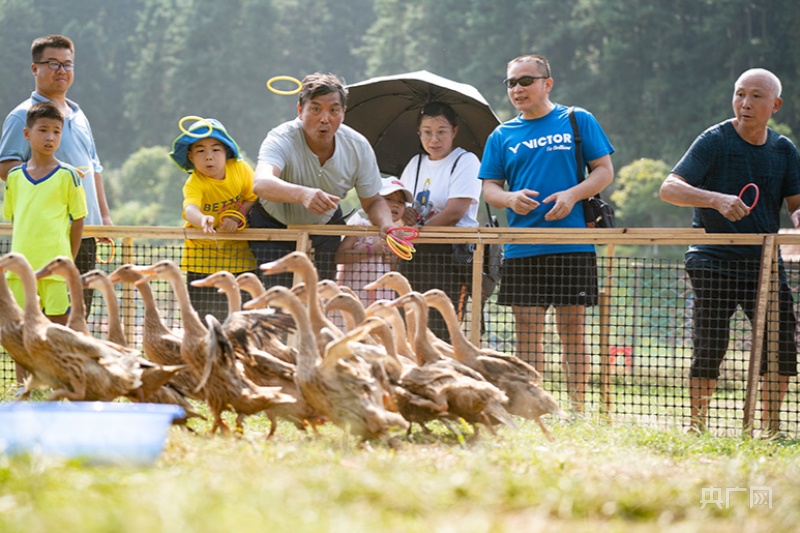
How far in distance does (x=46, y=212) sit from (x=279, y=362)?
2235 mm

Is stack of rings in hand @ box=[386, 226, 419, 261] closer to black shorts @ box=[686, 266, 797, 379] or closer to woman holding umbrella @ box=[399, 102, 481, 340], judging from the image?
woman holding umbrella @ box=[399, 102, 481, 340]

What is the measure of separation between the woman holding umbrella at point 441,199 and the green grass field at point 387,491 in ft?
8.66

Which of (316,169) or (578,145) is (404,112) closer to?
(316,169)

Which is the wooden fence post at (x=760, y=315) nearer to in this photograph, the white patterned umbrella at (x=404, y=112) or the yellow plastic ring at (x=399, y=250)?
the yellow plastic ring at (x=399, y=250)

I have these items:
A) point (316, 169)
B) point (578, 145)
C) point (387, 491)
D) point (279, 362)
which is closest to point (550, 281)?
point (578, 145)

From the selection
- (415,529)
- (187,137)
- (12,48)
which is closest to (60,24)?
(12,48)

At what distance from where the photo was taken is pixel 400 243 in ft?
27.7

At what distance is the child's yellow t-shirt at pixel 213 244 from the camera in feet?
29.5

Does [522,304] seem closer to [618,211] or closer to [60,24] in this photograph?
[618,211]

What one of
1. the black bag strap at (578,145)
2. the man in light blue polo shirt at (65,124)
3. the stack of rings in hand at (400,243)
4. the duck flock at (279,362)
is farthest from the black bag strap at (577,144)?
the man in light blue polo shirt at (65,124)

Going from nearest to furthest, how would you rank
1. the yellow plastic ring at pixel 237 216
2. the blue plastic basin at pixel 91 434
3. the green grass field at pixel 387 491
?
the green grass field at pixel 387 491
the blue plastic basin at pixel 91 434
the yellow plastic ring at pixel 237 216

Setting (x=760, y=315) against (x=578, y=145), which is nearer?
(x=760, y=315)

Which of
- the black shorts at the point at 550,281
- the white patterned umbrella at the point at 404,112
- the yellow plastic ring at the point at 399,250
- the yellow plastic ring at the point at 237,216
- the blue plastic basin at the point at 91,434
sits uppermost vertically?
the white patterned umbrella at the point at 404,112

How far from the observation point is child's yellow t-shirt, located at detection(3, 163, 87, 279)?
8.27 metres
